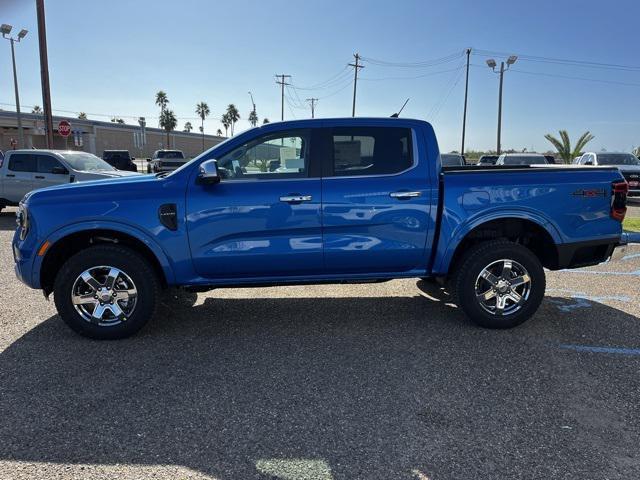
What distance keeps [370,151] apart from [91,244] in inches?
111

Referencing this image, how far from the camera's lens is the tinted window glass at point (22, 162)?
12.7 m

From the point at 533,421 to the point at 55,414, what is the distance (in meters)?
3.09

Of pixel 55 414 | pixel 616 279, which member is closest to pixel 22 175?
pixel 55 414

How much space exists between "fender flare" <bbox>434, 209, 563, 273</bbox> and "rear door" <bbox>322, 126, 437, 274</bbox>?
198 mm

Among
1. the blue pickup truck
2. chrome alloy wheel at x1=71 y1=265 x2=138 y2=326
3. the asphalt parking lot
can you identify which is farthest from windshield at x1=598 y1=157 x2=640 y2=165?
chrome alloy wheel at x1=71 y1=265 x2=138 y2=326

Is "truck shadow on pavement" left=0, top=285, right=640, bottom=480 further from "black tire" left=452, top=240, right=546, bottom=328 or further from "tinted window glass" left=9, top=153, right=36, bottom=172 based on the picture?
"tinted window glass" left=9, top=153, right=36, bottom=172

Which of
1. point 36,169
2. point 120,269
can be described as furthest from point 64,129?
point 120,269

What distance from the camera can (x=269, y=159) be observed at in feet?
14.5

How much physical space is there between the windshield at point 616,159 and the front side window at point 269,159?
1836 centimetres

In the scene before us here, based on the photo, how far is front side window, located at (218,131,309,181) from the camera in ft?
14.3

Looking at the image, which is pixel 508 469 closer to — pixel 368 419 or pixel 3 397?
pixel 368 419

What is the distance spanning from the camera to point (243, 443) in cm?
281

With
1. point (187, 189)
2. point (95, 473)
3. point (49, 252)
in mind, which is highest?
point (187, 189)

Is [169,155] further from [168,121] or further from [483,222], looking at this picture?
[168,121]
